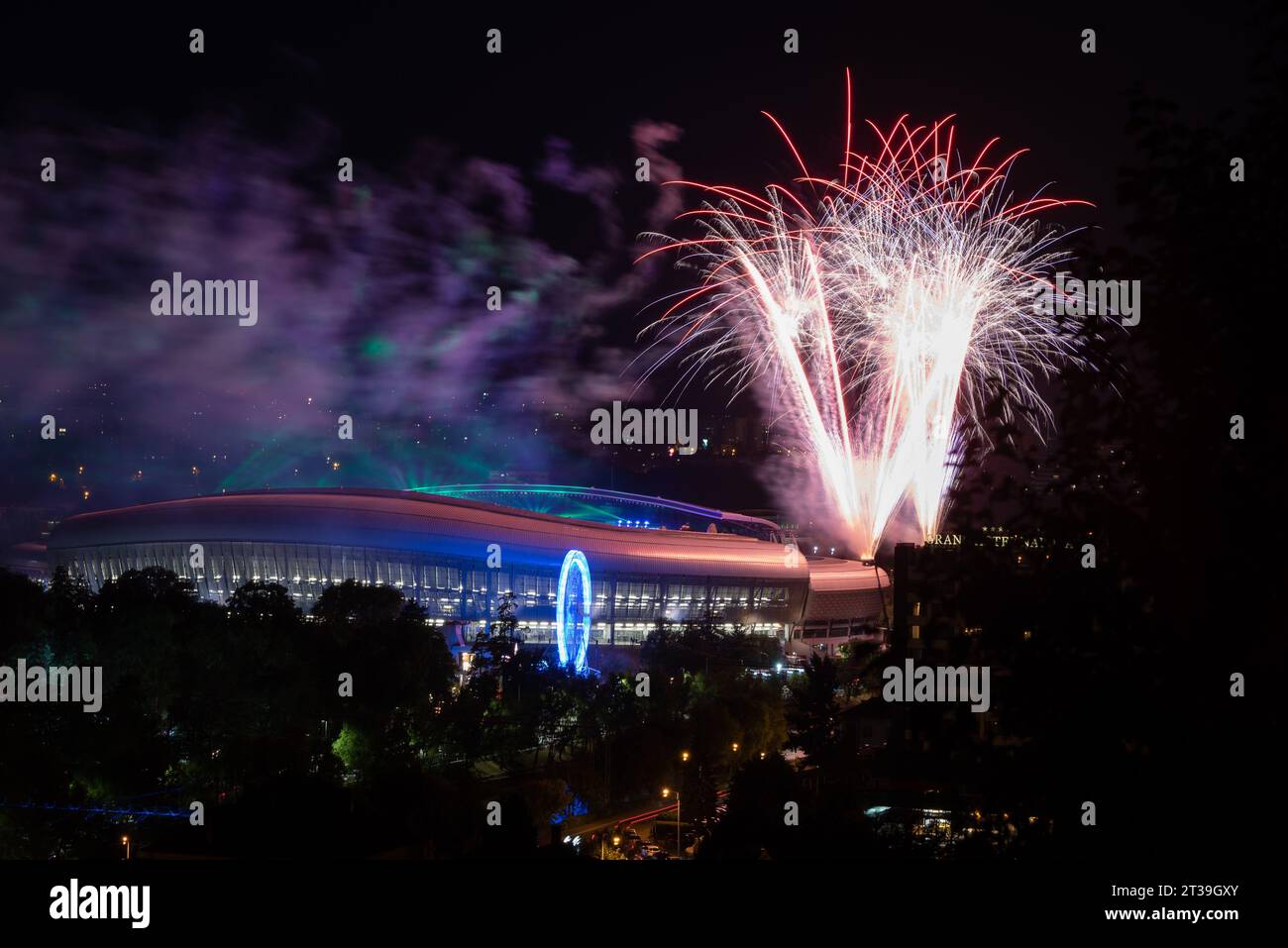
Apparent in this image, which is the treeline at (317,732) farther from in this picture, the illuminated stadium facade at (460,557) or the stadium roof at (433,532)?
the illuminated stadium facade at (460,557)

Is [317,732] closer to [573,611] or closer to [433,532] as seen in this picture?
[573,611]

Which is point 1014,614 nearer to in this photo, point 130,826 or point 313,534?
point 130,826

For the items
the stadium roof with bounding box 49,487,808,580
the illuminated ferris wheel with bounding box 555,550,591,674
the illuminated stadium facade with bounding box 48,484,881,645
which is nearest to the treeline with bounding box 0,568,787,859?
the illuminated ferris wheel with bounding box 555,550,591,674

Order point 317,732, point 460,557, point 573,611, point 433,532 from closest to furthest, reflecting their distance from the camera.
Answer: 1. point 317,732
2. point 573,611
3. point 433,532
4. point 460,557

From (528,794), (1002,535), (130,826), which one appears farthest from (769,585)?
(1002,535)

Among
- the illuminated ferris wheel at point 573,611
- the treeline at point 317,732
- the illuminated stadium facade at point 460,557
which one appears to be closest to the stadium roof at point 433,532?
the illuminated stadium facade at point 460,557

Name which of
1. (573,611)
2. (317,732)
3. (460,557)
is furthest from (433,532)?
(317,732)

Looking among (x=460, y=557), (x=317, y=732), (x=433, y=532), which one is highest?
(x=433, y=532)
